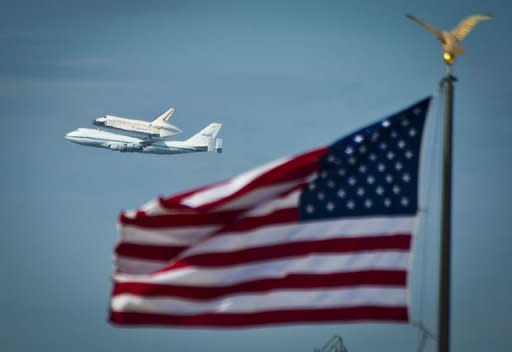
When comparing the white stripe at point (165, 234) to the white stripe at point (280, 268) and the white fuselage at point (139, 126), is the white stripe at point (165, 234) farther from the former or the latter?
the white fuselage at point (139, 126)

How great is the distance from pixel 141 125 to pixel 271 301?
6652 inches

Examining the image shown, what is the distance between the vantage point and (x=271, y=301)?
16062 mm

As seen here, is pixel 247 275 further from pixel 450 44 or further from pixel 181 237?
pixel 450 44

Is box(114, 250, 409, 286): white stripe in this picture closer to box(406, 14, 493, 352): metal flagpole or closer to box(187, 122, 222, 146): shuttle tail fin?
box(406, 14, 493, 352): metal flagpole

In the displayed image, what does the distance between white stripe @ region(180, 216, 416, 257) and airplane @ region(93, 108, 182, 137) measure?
165 metres

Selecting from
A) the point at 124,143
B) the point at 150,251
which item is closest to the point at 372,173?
the point at 150,251

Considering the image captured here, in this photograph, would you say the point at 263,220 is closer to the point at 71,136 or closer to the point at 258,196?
the point at 258,196

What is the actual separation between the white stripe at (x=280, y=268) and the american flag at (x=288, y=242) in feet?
0.04

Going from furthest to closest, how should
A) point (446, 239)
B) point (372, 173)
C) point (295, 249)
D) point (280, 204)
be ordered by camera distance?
point (280, 204), point (295, 249), point (372, 173), point (446, 239)

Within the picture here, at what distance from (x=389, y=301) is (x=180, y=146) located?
569 feet

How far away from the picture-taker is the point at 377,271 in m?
15.7

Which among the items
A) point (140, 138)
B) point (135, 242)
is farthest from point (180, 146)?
point (135, 242)

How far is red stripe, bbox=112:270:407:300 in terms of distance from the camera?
15633mm

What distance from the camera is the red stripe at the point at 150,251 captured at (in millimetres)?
16766
